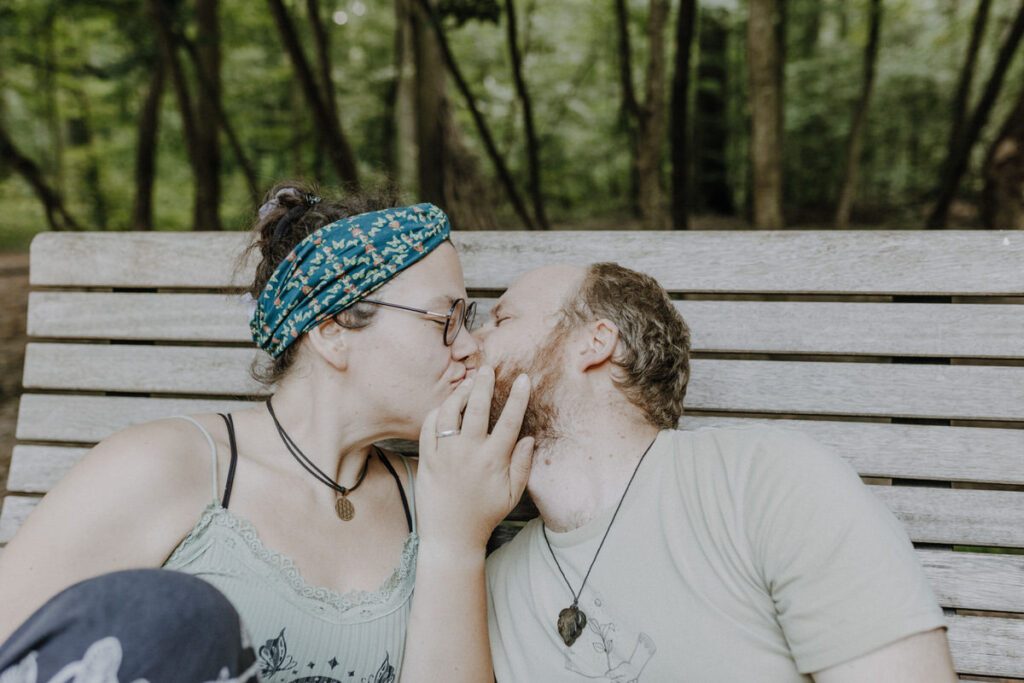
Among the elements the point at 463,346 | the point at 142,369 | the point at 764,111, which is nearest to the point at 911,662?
the point at 463,346

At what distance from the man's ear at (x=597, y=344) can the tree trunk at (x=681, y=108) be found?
2.73m

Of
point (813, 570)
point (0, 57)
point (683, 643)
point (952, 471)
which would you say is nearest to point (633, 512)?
point (683, 643)

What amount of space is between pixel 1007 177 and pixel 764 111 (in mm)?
1383

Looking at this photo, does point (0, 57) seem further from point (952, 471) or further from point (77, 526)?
point (952, 471)

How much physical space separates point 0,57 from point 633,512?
33.1 feet

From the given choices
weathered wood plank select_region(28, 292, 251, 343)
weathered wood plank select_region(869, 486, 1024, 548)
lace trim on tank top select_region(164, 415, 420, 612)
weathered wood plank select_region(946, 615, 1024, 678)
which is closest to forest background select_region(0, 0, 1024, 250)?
weathered wood plank select_region(869, 486, 1024, 548)

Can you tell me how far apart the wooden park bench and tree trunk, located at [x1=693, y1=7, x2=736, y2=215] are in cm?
869

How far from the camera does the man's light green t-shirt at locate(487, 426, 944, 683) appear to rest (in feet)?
4.79

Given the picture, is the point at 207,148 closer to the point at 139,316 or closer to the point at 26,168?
the point at 26,168

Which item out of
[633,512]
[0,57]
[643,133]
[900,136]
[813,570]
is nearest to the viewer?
[813,570]

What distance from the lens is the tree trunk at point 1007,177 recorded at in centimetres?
345

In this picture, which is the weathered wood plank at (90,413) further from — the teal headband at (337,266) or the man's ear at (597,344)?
the man's ear at (597,344)

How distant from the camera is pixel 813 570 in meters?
1.51

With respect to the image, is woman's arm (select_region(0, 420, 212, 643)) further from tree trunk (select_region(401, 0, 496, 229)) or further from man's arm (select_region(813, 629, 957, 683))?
tree trunk (select_region(401, 0, 496, 229))
